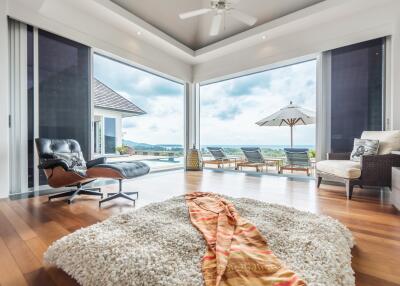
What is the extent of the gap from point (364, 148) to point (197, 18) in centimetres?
466

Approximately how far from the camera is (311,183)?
12.8 feet

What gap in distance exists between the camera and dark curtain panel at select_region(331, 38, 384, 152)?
359cm

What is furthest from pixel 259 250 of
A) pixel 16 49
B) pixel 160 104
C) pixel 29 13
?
pixel 160 104

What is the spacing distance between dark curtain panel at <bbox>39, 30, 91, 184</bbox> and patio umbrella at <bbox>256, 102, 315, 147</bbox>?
14.1 feet

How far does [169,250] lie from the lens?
1.03 m

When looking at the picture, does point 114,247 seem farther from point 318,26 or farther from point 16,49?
point 318,26

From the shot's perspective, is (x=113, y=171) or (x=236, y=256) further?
(x=113, y=171)

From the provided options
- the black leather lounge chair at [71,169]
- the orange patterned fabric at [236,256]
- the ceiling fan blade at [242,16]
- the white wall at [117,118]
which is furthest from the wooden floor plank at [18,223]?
the ceiling fan blade at [242,16]

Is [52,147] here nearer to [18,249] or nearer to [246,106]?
[18,249]

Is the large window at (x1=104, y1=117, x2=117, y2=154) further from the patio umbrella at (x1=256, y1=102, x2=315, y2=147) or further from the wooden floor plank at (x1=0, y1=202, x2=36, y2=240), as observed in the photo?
the patio umbrella at (x1=256, y1=102, x2=315, y2=147)

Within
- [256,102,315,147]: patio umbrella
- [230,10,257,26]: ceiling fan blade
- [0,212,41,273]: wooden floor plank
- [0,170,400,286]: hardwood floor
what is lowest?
[0,170,400,286]: hardwood floor

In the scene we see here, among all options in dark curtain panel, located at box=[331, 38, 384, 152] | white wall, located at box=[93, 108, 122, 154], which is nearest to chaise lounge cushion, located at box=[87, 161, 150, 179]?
white wall, located at box=[93, 108, 122, 154]

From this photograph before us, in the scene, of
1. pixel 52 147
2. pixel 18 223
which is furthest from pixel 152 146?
pixel 18 223

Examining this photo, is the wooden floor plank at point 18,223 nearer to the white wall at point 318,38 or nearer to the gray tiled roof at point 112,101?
the gray tiled roof at point 112,101
